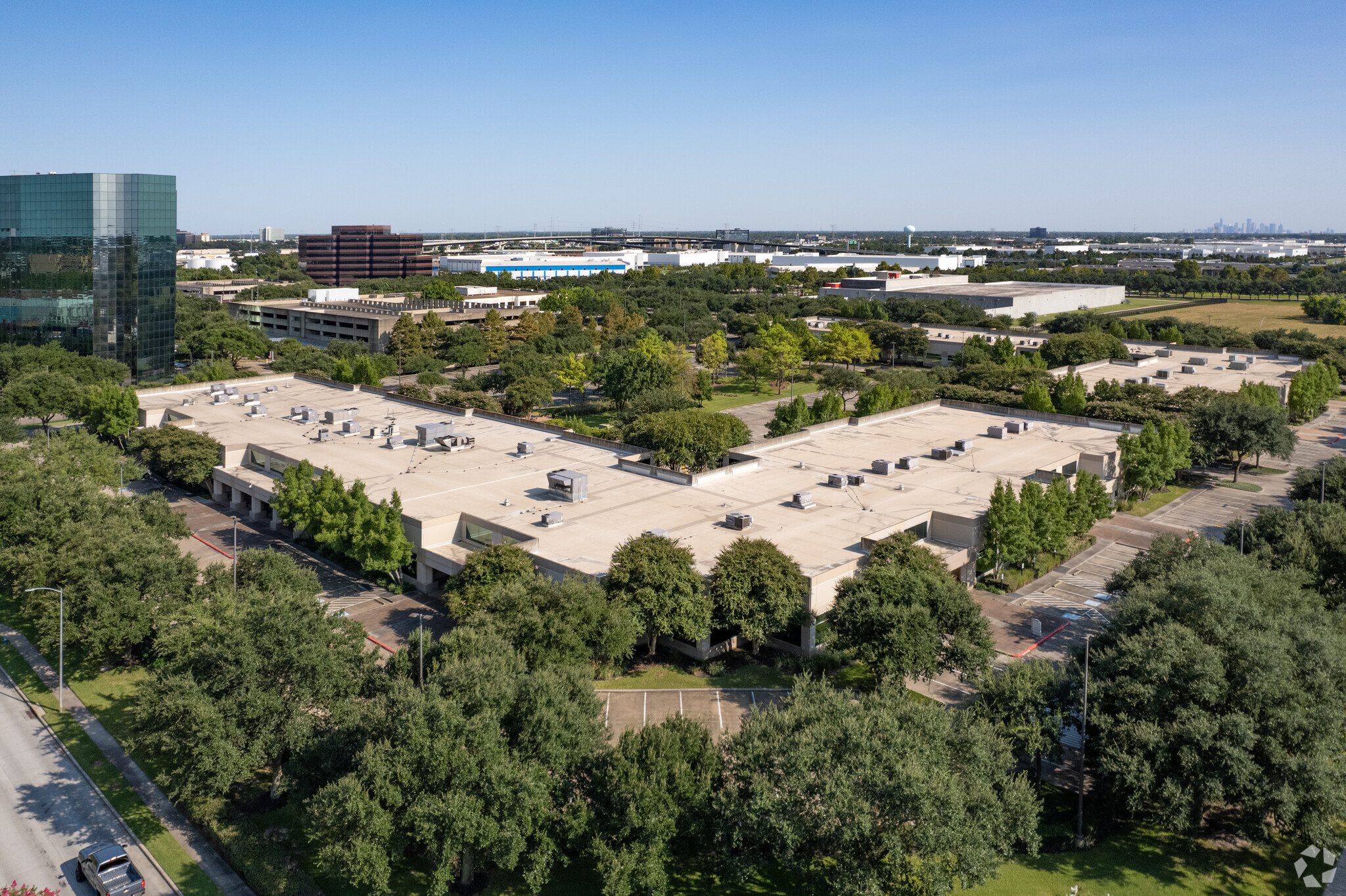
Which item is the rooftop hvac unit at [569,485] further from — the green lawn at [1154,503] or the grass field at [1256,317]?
the grass field at [1256,317]

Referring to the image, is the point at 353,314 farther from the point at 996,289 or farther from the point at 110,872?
the point at 996,289

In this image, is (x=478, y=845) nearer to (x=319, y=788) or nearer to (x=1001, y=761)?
(x=319, y=788)

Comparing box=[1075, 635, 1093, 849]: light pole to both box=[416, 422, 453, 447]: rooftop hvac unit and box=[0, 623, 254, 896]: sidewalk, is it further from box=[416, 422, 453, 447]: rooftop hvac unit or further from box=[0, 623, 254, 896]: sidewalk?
box=[416, 422, 453, 447]: rooftop hvac unit

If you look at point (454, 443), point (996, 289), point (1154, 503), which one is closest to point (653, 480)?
point (454, 443)

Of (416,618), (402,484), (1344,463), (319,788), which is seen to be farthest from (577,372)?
(319,788)

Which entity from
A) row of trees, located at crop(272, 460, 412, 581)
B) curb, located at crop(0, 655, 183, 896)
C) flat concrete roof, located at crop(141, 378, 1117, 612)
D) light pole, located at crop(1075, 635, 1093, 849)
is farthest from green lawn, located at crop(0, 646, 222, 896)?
light pole, located at crop(1075, 635, 1093, 849)

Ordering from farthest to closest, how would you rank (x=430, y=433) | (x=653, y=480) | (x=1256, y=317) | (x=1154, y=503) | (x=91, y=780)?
(x=1256, y=317)
(x=1154, y=503)
(x=430, y=433)
(x=653, y=480)
(x=91, y=780)

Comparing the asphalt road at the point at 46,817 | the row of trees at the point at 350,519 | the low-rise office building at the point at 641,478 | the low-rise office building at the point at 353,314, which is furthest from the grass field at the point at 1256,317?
the asphalt road at the point at 46,817
